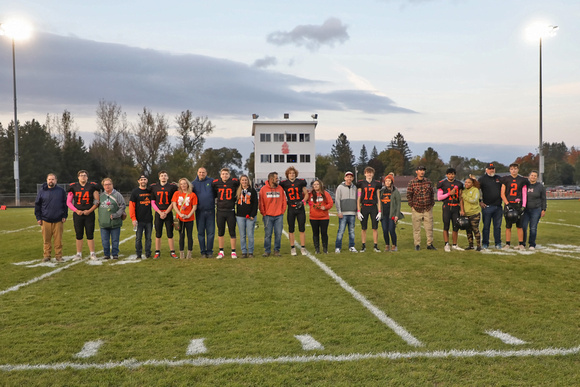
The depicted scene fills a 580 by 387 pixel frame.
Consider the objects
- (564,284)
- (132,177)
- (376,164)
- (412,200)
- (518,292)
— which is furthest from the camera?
(376,164)

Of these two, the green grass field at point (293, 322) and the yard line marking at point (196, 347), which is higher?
the yard line marking at point (196, 347)

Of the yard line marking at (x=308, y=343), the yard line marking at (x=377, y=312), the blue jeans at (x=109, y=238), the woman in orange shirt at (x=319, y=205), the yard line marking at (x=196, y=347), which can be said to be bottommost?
the yard line marking at (x=377, y=312)

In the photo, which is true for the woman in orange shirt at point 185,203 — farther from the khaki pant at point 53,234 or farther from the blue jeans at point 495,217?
the blue jeans at point 495,217

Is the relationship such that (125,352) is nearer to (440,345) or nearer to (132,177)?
(440,345)

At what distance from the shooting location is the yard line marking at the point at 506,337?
14.7 ft

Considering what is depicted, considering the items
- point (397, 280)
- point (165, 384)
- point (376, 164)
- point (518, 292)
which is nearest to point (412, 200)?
point (397, 280)

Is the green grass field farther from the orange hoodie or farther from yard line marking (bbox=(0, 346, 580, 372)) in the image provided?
the orange hoodie

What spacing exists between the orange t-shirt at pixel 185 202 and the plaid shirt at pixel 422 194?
180 inches

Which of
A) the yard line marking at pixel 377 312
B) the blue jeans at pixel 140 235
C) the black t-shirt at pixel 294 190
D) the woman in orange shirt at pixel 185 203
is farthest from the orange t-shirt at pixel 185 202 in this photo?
the yard line marking at pixel 377 312

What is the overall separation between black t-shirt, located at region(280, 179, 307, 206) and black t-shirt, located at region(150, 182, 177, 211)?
2.28 meters

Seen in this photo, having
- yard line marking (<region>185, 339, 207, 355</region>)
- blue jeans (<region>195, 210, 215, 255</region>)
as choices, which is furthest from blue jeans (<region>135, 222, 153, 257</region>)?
yard line marking (<region>185, 339, 207, 355</region>)

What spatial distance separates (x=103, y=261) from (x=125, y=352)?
5.63 m

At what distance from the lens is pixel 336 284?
712 centimetres

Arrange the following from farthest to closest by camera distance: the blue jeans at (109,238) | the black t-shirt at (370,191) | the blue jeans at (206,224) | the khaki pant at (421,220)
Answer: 1. the khaki pant at (421,220)
2. the black t-shirt at (370,191)
3. the blue jeans at (109,238)
4. the blue jeans at (206,224)
